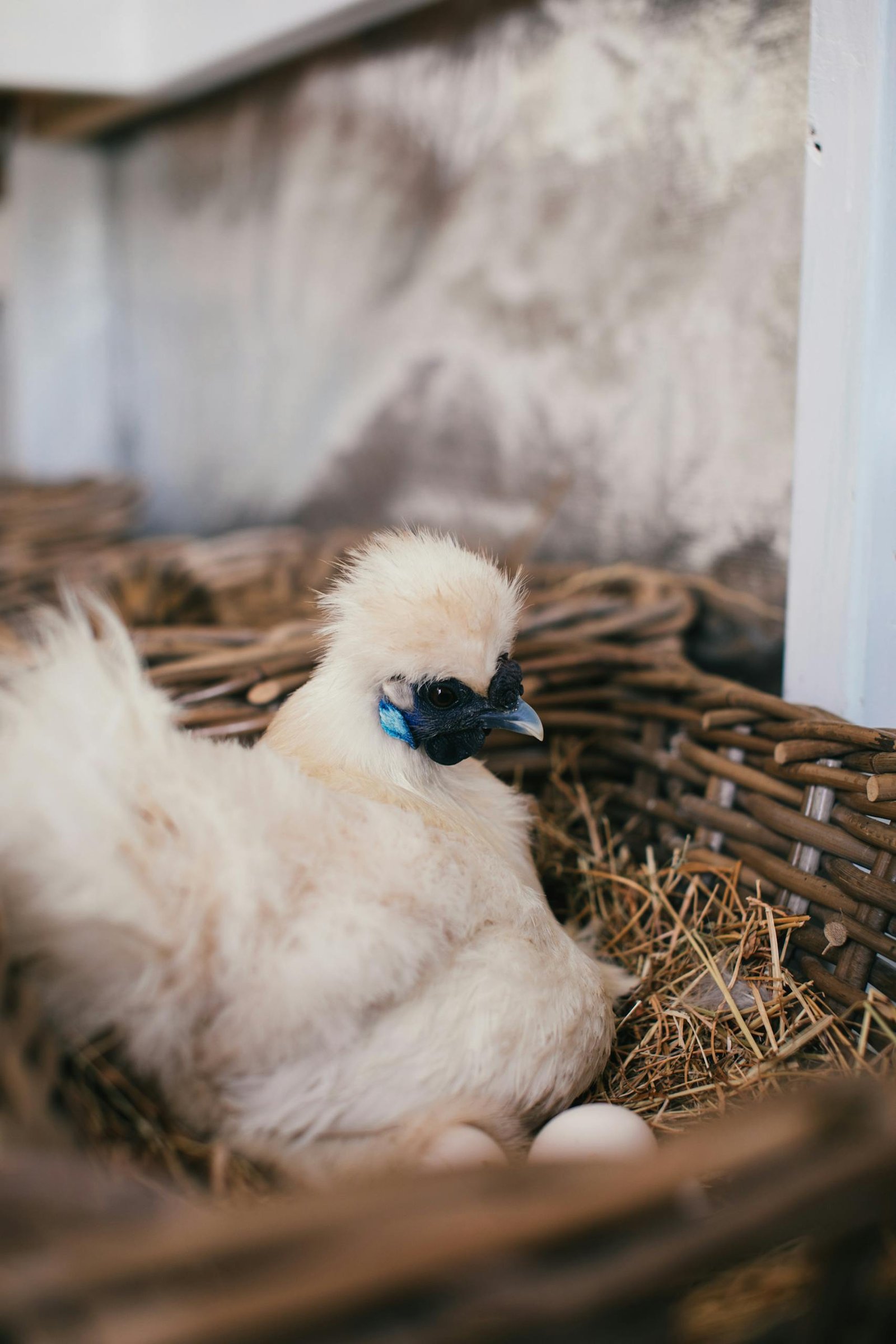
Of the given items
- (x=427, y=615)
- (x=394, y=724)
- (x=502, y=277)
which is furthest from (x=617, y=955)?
(x=502, y=277)

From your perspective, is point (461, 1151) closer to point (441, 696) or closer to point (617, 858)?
point (441, 696)

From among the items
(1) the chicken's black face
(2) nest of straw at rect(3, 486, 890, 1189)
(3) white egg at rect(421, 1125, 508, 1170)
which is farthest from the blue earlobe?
(3) white egg at rect(421, 1125, 508, 1170)

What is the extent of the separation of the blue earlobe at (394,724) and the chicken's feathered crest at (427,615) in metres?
0.04

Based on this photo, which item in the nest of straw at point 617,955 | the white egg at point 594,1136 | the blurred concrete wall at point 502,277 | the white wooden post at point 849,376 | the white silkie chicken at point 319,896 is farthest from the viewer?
the blurred concrete wall at point 502,277

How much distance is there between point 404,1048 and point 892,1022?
0.57 m

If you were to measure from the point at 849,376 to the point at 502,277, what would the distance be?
1188 mm

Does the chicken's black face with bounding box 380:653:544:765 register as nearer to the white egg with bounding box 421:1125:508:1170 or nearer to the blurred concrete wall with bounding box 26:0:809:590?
the white egg with bounding box 421:1125:508:1170

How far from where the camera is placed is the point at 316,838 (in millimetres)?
862

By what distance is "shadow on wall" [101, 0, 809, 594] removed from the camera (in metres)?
1.73

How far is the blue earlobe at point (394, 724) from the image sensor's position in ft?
3.40

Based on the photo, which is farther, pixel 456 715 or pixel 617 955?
pixel 617 955

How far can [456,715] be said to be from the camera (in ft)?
3.35

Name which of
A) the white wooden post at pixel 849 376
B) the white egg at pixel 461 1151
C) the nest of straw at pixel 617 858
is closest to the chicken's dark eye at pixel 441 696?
the nest of straw at pixel 617 858

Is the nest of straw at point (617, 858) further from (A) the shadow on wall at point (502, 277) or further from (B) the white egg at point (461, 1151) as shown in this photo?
A: (A) the shadow on wall at point (502, 277)
